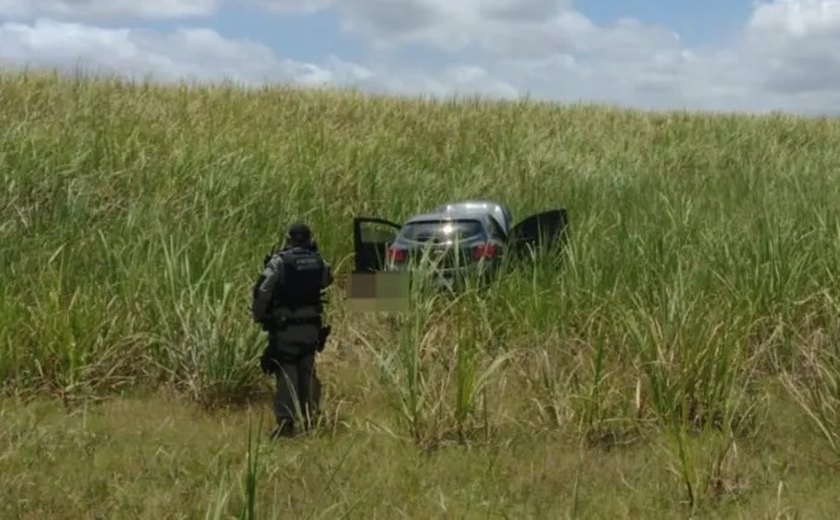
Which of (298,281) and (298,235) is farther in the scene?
(298,235)

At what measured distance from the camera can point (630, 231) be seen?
8.28 meters

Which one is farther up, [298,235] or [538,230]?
[298,235]

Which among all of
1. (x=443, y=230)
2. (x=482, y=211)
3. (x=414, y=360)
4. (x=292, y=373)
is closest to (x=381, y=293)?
(x=292, y=373)

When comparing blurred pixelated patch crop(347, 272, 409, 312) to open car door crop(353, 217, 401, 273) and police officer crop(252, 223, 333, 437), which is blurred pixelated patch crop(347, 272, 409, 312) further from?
open car door crop(353, 217, 401, 273)

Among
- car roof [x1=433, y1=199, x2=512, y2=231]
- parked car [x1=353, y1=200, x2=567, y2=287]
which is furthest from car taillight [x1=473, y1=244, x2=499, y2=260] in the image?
car roof [x1=433, y1=199, x2=512, y2=231]

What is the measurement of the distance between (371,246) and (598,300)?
2.83 meters

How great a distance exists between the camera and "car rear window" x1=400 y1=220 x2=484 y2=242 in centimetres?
833

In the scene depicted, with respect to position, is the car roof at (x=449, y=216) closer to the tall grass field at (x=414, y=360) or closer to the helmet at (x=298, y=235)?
the tall grass field at (x=414, y=360)

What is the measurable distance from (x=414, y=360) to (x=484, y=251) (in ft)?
9.47

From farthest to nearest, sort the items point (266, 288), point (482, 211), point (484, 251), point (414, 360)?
point (482, 211) < point (484, 251) < point (266, 288) < point (414, 360)

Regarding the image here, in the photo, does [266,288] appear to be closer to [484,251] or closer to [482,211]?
[484,251]

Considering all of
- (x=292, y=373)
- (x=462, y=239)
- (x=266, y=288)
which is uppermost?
(x=462, y=239)

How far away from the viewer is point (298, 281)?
19.1ft

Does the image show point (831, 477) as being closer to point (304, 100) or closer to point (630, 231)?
point (630, 231)
